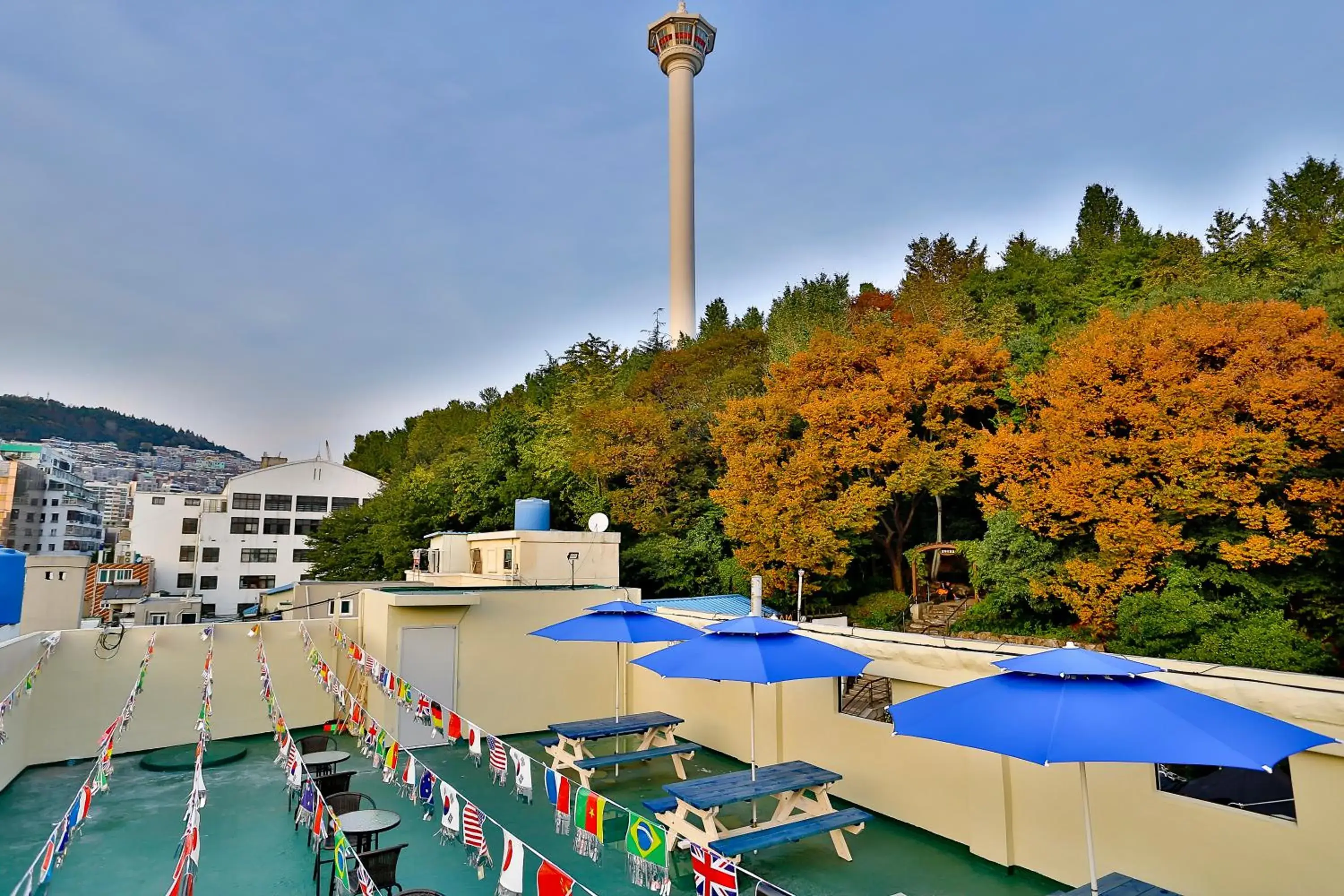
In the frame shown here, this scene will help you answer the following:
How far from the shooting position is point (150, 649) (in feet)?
32.0

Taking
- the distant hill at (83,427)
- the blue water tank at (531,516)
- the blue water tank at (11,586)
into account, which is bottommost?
→ the blue water tank at (11,586)

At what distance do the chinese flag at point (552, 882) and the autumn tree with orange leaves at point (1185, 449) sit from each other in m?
14.6

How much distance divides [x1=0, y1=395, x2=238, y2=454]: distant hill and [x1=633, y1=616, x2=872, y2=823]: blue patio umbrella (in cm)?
15779

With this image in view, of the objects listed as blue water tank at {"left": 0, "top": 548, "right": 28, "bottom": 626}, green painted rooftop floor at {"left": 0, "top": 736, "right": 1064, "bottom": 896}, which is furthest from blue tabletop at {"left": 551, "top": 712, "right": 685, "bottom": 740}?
blue water tank at {"left": 0, "top": 548, "right": 28, "bottom": 626}

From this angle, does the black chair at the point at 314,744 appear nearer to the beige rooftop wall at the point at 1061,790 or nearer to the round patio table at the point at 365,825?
the round patio table at the point at 365,825

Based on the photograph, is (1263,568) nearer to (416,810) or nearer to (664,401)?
(416,810)

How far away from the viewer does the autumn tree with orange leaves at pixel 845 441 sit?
18547 millimetres

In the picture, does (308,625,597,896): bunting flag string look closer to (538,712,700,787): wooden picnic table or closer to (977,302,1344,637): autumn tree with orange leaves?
(538,712,700,787): wooden picnic table

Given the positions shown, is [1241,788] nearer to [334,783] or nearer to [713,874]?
[713,874]

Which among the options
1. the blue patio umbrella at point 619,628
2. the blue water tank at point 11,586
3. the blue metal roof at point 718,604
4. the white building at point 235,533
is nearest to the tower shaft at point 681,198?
the white building at point 235,533

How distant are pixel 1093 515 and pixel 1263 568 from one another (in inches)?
127

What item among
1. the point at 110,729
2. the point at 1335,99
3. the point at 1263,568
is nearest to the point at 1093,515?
the point at 1263,568

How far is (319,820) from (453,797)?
3.11ft

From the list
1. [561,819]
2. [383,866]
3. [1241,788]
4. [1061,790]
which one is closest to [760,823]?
[561,819]
